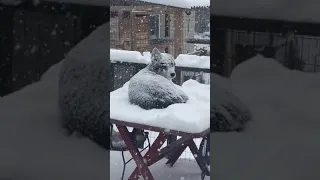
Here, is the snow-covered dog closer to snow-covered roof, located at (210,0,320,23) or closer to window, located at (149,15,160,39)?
window, located at (149,15,160,39)

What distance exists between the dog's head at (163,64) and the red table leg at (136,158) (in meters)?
0.41

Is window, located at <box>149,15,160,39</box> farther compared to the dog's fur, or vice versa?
window, located at <box>149,15,160,39</box>

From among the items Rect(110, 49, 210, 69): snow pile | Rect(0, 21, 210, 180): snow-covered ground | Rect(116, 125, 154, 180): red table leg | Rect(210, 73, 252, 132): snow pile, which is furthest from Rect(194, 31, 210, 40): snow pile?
Rect(0, 21, 210, 180): snow-covered ground

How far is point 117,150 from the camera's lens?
306 cm

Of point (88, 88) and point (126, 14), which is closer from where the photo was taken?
point (88, 88)

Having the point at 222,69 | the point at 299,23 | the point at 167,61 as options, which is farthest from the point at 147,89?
the point at 299,23

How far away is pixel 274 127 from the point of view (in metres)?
2.41

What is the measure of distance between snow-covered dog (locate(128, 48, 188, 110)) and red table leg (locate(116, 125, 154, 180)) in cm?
20

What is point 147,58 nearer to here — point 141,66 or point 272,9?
point 141,66

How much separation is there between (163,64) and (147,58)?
4.5 inches

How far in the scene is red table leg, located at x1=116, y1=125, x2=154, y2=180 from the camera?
2967mm

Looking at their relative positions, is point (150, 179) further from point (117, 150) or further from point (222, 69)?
point (222, 69)

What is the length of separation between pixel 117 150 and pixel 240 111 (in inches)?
37.0

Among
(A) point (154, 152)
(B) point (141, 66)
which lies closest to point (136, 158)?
(A) point (154, 152)
